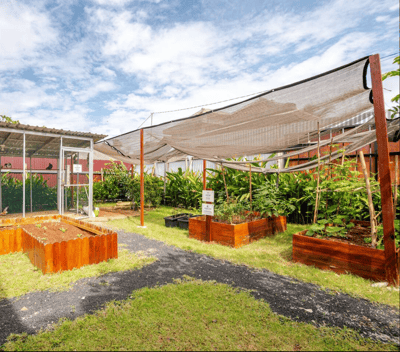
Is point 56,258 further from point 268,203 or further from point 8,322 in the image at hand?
point 268,203

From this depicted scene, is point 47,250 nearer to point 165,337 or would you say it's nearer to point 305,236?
point 165,337

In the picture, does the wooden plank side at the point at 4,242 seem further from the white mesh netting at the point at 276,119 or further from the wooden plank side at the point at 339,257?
the wooden plank side at the point at 339,257

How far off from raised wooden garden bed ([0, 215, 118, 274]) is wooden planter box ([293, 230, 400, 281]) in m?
2.77

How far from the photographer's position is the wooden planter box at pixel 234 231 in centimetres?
427

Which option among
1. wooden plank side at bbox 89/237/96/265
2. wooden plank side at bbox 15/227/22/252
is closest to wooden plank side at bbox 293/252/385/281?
wooden plank side at bbox 89/237/96/265

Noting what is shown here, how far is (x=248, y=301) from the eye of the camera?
7.46 ft

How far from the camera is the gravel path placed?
1950 mm

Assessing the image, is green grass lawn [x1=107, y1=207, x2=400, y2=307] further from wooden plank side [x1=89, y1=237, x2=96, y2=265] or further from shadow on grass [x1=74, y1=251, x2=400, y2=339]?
wooden plank side [x1=89, y1=237, x2=96, y2=265]

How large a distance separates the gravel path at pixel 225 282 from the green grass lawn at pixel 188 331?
0.14 metres

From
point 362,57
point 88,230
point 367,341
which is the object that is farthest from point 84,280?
point 362,57

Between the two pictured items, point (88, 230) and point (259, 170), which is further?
point (259, 170)

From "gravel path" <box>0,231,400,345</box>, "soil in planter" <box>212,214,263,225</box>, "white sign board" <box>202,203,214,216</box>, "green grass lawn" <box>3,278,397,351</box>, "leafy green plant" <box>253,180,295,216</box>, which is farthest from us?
"leafy green plant" <box>253,180,295,216</box>

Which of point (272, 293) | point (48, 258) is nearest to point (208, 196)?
point (272, 293)

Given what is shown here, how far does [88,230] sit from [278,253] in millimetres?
3266
